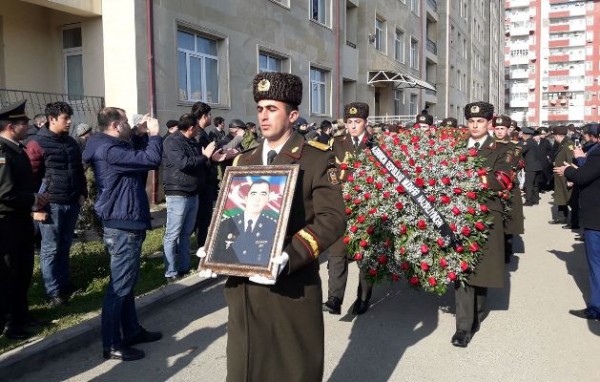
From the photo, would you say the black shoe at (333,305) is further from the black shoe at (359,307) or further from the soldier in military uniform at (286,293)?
the soldier in military uniform at (286,293)

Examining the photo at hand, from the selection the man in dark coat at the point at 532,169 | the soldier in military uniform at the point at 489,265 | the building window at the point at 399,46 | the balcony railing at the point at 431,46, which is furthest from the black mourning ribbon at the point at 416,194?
the balcony railing at the point at 431,46

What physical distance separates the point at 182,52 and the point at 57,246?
332 inches

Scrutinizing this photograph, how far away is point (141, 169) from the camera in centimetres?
435

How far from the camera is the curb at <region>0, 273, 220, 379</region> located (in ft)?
13.5

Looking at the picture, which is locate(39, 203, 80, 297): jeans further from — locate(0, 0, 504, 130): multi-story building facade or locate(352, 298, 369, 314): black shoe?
locate(0, 0, 504, 130): multi-story building facade

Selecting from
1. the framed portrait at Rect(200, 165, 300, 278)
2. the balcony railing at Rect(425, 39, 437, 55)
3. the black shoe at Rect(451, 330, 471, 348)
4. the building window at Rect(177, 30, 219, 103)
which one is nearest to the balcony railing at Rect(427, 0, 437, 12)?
the balcony railing at Rect(425, 39, 437, 55)

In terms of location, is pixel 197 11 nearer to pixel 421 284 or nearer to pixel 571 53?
pixel 421 284

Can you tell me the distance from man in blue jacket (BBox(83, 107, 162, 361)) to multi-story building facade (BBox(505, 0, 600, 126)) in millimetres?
87409

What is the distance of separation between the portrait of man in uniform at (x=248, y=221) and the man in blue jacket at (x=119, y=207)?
1.94 m

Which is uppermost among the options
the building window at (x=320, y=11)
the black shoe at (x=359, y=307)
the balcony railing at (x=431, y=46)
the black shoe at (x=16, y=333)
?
the balcony railing at (x=431, y=46)

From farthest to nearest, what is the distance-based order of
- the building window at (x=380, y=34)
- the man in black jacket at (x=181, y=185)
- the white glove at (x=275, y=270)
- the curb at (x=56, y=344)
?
the building window at (x=380, y=34) < the man in black jacket at (x=181, y=185) < the curb at (x=56, y=344) < the white glove at (x=275, y=270)

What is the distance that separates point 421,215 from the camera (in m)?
4.81

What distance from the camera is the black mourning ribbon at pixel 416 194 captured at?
4594 mm

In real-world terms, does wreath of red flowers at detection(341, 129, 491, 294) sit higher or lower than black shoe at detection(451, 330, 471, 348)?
higher
